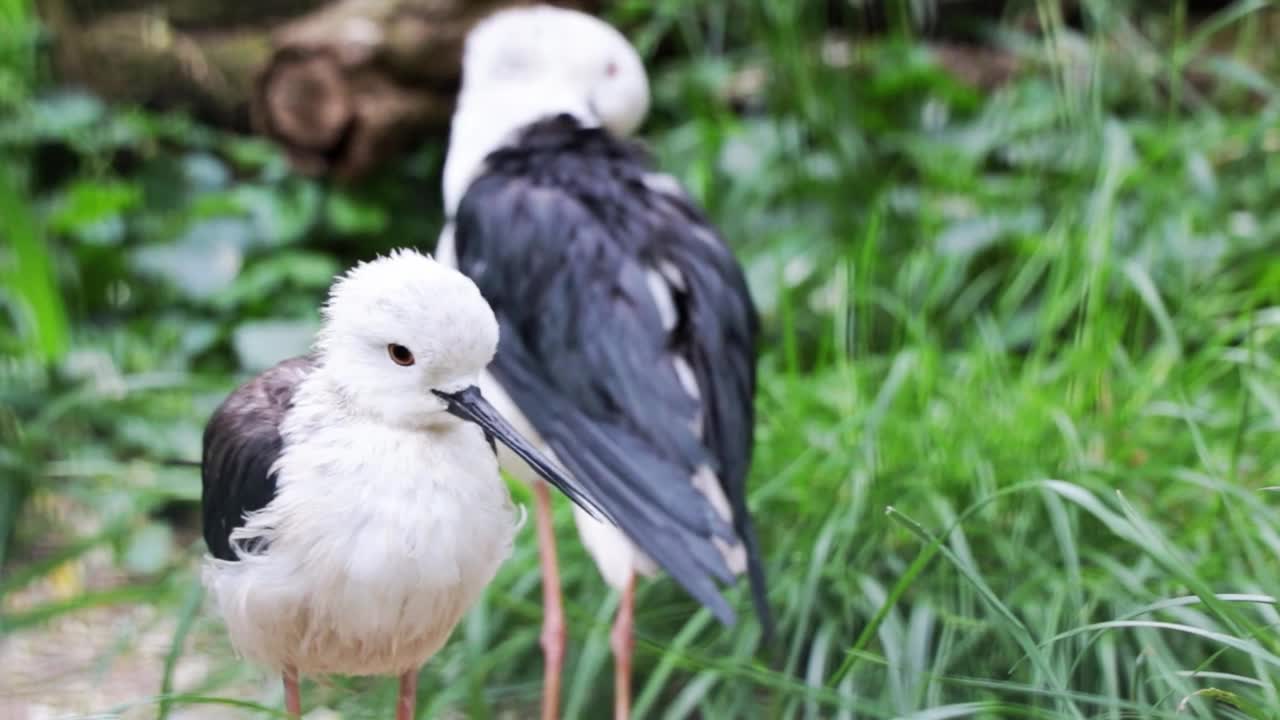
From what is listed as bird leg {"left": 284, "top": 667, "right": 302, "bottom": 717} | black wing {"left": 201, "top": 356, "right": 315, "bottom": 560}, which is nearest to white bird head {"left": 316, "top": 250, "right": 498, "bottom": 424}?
black wing {"left": 201, "top": 356, "right": 315, "bottom": 560}

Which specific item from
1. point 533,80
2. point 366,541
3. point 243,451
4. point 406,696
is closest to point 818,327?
point 533,80

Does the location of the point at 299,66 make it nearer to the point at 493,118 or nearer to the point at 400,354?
the point at 493,118

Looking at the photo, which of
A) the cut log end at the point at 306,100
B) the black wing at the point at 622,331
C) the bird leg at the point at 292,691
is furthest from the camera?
the cut log end at the point at 306,100

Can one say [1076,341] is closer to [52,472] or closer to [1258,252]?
[1258,252]

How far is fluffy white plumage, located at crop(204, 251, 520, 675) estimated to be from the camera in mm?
1641

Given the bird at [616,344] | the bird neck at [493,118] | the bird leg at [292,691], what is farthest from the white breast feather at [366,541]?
the bird neck at [493,118]

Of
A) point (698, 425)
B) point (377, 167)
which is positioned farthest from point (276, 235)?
point (698, 425)

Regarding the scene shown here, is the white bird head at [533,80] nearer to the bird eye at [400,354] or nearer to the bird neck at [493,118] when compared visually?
the bird neck at [493,118]

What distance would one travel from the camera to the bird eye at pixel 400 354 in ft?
5.47

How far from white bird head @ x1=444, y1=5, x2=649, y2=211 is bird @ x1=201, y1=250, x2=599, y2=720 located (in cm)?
111

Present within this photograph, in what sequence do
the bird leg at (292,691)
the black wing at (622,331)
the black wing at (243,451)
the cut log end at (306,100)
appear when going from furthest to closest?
the cut log end at (306,100)
the black wing at (622,331)
the bird leg at (292,691)
the black wing at (243,451)


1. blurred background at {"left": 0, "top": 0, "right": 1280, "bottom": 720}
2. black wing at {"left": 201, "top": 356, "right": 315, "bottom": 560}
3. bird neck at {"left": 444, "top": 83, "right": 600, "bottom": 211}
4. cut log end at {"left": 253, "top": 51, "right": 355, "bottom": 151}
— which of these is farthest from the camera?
cut log end at {"left": 253, "top": 51, "right": 355, "bottom": 151}

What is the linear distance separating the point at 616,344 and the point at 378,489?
809 millimetres

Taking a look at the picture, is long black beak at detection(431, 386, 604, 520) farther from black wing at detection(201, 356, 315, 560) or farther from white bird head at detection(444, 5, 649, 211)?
white bird head at detection(444, 5, 649, 211)
